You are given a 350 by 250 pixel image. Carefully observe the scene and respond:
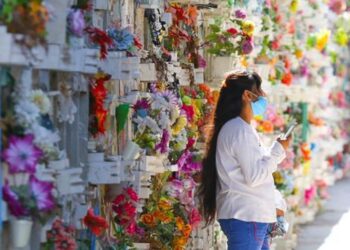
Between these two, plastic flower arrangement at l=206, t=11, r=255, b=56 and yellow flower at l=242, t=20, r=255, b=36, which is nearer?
plastic flower arrangement at l=206, t=11, r=255, b=56

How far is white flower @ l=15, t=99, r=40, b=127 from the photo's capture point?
6309 mm

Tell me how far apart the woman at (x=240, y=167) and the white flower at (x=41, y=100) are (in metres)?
1.77

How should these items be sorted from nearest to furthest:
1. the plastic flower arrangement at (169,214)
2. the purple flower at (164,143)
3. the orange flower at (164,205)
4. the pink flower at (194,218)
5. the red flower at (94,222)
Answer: the red flower at (94,222)
the purple flower at (164,143)
the plastic flower arrangement at (169,214)
the orange flower at (164,205)
the pink flower at (194,218)

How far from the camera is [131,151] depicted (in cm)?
833

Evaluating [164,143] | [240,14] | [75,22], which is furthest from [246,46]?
[75,22]

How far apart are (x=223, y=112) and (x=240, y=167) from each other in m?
0.41

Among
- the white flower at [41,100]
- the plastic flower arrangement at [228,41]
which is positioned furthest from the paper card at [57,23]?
the plastic flower arrangement at [228,41]

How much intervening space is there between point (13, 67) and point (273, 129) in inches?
371

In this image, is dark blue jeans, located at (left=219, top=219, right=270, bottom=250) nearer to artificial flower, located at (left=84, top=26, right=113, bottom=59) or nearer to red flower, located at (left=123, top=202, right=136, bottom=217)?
red flower, located at (left=123, top=202, right=136, bottom=217)

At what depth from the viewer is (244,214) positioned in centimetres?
800

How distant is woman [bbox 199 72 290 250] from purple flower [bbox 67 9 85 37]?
58.5 inches

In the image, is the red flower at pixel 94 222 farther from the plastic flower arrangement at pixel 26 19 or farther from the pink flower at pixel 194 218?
the pink flower at pixel 194 218

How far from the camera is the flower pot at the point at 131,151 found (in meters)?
8.28

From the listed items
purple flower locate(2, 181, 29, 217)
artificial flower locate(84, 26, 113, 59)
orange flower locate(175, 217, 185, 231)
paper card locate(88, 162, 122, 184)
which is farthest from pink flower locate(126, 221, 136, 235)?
purple flower locate(2, 181, 29, 217)
